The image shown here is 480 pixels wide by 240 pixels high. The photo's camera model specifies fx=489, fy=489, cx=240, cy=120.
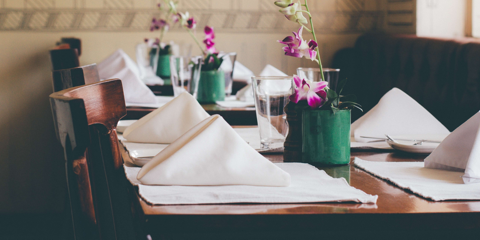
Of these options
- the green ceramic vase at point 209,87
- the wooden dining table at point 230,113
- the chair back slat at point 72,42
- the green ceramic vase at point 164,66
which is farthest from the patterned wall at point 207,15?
the wooden dining table at point 230,113

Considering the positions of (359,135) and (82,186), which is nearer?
(82,186)

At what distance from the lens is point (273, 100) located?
38.8 inches

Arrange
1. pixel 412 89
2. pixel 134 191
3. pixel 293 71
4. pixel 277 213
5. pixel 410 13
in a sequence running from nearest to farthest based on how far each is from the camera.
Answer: pixel 277 213, pixel 134 191, pixel 412 89, pixel 410 13, pixel 293 71

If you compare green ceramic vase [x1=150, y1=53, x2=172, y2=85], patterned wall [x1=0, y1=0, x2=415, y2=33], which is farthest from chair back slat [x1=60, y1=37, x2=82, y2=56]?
green ceramic vase [x1=150, y1=53, x2=172, y2=85]

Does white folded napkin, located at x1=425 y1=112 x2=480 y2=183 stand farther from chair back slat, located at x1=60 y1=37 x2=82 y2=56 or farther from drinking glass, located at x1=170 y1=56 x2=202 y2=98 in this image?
chair back slat, located at x1=60 y1=37 x2=82 y2=56

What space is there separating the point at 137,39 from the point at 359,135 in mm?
2692

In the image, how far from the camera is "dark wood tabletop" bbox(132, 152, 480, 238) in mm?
578

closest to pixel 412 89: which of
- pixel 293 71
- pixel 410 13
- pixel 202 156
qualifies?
pixel 410 13

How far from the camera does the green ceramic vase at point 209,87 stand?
1928mm

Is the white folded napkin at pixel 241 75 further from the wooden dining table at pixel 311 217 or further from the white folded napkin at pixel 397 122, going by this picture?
the wooden dining table at pixel 311 217

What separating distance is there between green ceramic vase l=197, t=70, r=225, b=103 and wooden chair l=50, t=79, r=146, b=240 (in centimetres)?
101

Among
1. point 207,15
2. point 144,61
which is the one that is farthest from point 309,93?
point 207,15

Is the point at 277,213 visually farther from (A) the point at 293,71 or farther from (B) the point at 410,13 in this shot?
(A) the point at 293,71

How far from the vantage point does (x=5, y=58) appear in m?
3.53
